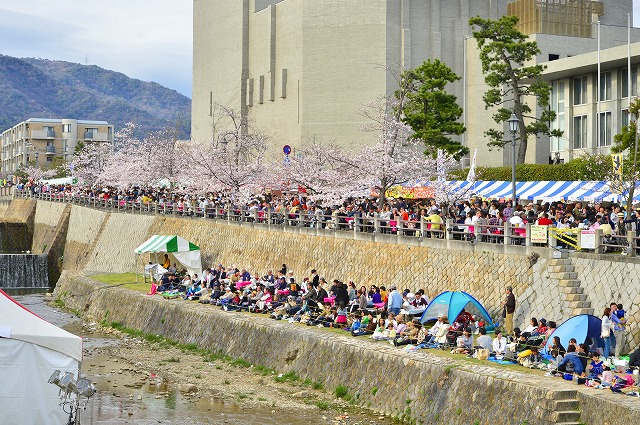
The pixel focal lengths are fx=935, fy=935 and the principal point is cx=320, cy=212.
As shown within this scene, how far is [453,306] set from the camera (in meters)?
23.0

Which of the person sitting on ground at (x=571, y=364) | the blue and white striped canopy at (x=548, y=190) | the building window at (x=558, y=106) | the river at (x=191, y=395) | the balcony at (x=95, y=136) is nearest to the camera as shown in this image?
the person sitting on ground at (x=571, y=364)

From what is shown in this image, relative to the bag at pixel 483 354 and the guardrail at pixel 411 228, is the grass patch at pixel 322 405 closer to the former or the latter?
the bag at pixel 483 354

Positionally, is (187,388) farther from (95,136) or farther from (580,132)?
(95,136)

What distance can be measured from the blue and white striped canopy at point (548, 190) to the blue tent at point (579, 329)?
12.7 m

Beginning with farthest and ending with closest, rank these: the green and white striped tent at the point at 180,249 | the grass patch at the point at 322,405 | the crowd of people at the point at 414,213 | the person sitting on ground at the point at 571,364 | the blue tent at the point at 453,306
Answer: the green and white striped tent at the point at 180,249, the crowd of people at the point at 414,213, the blue tent at the point at 453,306, the grass patch at the point at 322,405, the person sitting on ground at the point at 571,364

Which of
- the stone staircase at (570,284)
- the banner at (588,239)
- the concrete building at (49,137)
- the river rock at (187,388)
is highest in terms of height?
the concrete building at (49,137)

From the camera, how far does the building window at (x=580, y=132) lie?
50.6m

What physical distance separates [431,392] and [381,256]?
1088cm

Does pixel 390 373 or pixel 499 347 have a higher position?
pixel 499 347

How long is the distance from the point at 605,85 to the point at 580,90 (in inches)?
83.1

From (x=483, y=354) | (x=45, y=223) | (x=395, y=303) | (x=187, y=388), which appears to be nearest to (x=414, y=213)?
(x=395, y=303)

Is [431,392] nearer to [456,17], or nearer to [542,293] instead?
[542,293]

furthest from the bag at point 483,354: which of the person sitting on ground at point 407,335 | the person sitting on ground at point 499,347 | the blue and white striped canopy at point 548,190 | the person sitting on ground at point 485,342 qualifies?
the blue and white striped canopy at point 548,190

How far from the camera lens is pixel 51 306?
4253cm
